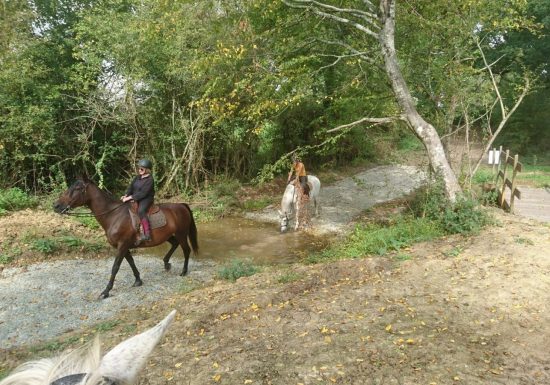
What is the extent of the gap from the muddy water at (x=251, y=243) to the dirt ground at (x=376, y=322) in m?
2.43

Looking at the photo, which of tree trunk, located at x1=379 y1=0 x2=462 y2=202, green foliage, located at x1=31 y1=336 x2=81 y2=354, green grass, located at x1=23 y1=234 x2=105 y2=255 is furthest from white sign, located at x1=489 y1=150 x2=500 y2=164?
green foliage, located at x1=31 y1=336 x2=81 y2=354

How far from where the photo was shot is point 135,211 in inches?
324

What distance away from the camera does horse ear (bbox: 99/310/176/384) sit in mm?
1380

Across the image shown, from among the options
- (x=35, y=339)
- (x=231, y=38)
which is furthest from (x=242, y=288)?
(x=231, y=38)

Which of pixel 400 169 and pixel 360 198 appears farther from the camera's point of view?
pixel 400 169

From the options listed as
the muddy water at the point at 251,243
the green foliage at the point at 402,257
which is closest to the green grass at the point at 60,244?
the muddy water at the point at 251,243

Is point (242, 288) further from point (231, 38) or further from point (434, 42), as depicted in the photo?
point (434, 42)

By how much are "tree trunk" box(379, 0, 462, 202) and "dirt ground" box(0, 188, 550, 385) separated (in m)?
1.44

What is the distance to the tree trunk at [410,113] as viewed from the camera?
879cm

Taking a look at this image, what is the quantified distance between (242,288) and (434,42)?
313 inches

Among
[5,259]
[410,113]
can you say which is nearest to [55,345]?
[5,259]

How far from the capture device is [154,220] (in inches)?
330

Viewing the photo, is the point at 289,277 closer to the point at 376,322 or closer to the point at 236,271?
the point at 236,271

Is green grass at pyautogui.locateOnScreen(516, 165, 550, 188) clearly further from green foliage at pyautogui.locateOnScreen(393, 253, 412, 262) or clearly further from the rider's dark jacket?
the rider's dark jacket
